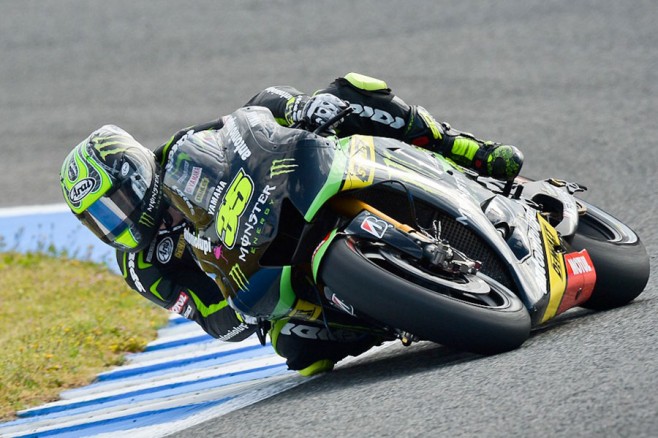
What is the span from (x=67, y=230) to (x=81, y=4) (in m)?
5.52

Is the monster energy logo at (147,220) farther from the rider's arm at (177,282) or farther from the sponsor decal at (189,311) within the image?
the sponsor decal at (189,311)

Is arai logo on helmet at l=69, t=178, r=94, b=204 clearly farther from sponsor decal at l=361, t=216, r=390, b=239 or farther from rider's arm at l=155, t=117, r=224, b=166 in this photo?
sponsor decal at l=361, t=216, r=390, b=239

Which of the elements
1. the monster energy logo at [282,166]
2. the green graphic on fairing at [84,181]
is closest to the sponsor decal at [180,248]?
the green graphic on fairing at [84,181]

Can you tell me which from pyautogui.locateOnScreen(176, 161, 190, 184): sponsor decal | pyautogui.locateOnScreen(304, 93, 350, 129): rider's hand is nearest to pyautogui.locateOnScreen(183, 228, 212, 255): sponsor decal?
pyautogui.locateOnScreen(176, 161, 190, 184): sponsor decal

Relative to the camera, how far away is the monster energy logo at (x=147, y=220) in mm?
4547

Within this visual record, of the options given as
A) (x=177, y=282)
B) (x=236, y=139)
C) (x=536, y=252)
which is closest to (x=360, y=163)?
(x=236, y=139)

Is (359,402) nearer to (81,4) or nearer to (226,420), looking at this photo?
(226,420)

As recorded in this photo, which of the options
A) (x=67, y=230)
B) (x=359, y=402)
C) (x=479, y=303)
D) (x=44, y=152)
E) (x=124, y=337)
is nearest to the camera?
(x=359, y=402)

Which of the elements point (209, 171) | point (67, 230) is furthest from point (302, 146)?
point (67, 230)

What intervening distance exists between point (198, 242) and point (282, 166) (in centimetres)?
59

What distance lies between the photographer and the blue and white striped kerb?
4.53m

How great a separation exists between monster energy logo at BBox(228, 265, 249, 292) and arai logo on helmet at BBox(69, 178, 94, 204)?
30.8 inches

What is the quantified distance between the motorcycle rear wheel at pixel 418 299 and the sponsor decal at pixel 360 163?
261 millimetres

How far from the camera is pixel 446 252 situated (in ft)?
12.2
